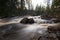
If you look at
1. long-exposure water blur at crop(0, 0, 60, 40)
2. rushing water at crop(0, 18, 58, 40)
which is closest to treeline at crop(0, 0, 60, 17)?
long-exposure water blur at crop(0, 0, 60, 40)

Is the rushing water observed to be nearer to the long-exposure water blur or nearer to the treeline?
the long-exposure water blur

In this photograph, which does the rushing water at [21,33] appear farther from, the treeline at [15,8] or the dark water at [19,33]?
the treeline at [15,8]

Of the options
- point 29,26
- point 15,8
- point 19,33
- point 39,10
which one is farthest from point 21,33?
point 39,10

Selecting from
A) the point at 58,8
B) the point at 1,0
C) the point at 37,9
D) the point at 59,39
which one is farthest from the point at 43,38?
the point at 37,9

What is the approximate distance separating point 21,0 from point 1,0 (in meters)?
39.0

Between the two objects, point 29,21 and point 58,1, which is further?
point 29,21

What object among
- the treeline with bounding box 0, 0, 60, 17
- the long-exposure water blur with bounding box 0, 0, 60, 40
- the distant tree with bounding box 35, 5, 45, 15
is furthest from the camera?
the distant tree with bounding box 35, 5, 45, 15

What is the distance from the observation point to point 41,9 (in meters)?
80.2

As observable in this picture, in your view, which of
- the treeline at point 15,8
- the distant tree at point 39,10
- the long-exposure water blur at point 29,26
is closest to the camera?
the long-exposure water blur at point 29,26

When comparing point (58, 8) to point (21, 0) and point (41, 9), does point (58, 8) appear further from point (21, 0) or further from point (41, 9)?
point (41, 9)

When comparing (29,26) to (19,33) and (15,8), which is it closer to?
(19,33)

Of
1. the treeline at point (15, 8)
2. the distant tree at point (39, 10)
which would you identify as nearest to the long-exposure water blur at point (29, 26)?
the treeline at point (15, 8)

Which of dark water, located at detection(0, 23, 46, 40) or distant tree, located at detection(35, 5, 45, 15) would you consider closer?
dark water, located at detection(0, 23, 46, 40)

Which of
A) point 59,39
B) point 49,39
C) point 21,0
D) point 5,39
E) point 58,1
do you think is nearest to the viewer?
point 49,39
